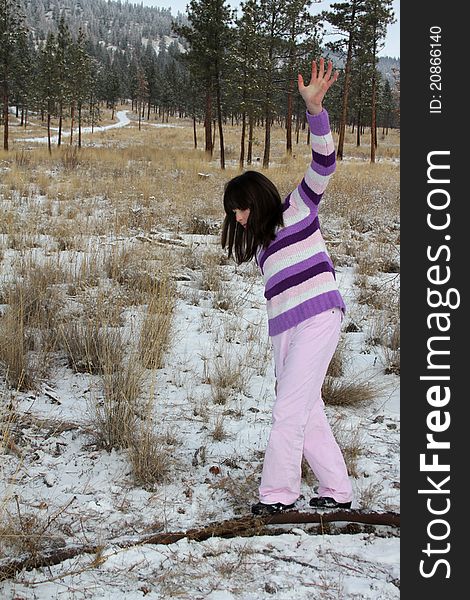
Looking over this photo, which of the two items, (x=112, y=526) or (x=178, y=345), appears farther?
(x=178, y=345)

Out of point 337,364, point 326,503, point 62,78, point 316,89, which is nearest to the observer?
point 316,89

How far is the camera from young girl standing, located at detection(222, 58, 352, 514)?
2334 mm

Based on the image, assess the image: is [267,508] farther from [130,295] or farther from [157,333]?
[130,295]

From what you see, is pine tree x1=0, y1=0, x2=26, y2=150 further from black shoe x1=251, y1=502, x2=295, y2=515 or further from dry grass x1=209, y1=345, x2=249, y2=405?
black shoe x1=251, y1=502, x2=295, y2=515

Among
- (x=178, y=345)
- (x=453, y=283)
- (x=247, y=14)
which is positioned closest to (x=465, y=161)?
(x=453, y=283)

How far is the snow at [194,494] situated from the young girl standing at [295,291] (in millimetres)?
269

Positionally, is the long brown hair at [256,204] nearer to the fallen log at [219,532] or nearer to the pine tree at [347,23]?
the fallen log at [219,532]

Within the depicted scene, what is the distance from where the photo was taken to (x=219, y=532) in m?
2.30

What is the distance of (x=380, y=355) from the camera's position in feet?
14.2

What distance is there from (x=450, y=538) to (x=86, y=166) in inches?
649

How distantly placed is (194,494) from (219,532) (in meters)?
0.35

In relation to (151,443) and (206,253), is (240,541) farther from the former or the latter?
(206,253)

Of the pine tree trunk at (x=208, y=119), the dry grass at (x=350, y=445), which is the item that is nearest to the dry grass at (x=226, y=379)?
the dry grass at (x=350, y=445)

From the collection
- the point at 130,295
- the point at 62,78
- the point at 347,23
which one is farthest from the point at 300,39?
the point at 130,295
